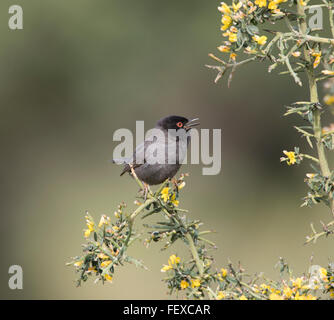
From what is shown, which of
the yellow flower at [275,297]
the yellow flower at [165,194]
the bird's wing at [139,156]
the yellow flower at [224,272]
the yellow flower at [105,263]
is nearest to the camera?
the yellow flower at [275,297]

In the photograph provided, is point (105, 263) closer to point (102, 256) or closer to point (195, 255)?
point (102, 256)

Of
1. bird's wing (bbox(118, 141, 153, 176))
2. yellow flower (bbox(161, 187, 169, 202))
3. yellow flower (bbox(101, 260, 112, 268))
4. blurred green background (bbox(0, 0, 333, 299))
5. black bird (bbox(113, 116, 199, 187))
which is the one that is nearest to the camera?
yellow flower (bbox(101, 260, 112, 268))

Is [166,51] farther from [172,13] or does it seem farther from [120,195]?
[120,195]

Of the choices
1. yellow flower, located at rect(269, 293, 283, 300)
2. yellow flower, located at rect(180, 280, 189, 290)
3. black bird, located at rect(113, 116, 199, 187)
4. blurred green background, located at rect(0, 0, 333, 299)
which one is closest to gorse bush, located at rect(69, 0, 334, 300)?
yellow flower, located at rect(180, 280, 189, 290)

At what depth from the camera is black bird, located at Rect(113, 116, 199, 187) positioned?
13.9 ft

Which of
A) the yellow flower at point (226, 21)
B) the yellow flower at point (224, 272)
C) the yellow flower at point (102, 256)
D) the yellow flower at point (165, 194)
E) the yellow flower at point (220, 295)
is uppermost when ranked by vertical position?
the yellow flower at point (226, 21)

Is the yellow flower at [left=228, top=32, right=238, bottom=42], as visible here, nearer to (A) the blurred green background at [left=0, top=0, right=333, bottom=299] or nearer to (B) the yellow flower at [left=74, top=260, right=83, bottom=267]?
(B) the yellow flower at [left=74, top=260, right=83, bottom=267]

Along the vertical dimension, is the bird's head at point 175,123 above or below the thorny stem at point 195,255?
above

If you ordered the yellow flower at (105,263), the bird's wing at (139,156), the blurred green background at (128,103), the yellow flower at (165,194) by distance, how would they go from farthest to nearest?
the blurred green background at (128,103)
the bird's wing at (139,156)
the yellow flower at (165,194)
the yellow flower at (105,263)

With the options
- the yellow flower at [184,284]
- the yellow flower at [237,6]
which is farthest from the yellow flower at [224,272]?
the yellow flower at [237,6]

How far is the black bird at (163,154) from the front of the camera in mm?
4238

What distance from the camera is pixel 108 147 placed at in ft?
34.6

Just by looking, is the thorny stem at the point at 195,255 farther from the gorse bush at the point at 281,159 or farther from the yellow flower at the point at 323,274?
the yellow flower at the point at 323,274

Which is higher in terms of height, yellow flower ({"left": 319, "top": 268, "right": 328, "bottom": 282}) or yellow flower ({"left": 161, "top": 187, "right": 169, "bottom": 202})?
yellow flower ({"left": 161, "top": 187, "right": 169, "bottom": 202})
